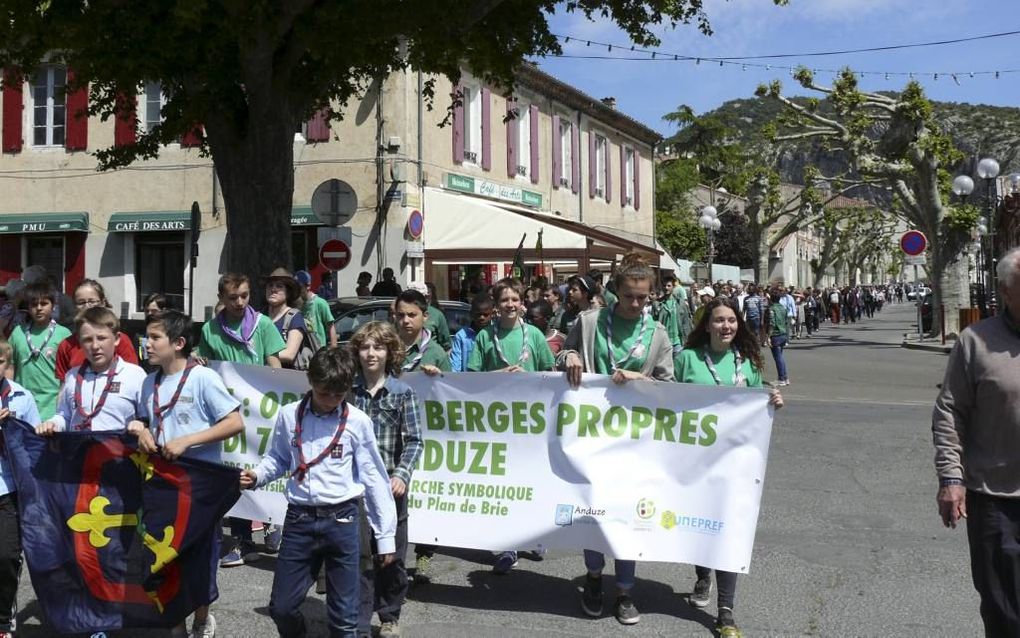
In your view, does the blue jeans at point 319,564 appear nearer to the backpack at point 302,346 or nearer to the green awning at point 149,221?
the backpack at point 302,346

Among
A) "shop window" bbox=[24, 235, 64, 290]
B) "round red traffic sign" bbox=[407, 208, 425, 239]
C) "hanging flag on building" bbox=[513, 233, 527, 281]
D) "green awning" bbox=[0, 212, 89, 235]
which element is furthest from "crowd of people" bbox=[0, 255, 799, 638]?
"shop window" bbox=[24, 235, 64, 290]

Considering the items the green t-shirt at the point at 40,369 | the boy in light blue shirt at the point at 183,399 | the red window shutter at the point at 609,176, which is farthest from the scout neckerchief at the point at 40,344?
the red window shutter at the point at 609,176

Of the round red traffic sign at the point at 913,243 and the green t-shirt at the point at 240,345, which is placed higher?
the round red traffic sign at the point at 913,243

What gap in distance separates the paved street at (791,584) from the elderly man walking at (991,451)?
1.22 meters

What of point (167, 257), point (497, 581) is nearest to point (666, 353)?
point (497, 581)

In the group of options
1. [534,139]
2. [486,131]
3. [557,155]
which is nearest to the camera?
[486,131]

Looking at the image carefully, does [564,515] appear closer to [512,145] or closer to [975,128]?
[512,145]

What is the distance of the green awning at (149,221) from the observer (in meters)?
25.3

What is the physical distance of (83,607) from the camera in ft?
15.7

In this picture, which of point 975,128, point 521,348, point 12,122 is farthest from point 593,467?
point 975,128

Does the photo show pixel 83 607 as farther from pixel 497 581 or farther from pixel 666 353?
pixel 666 353

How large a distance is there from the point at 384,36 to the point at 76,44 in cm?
333

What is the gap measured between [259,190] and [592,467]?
782cm

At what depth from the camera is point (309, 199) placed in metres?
24.9
